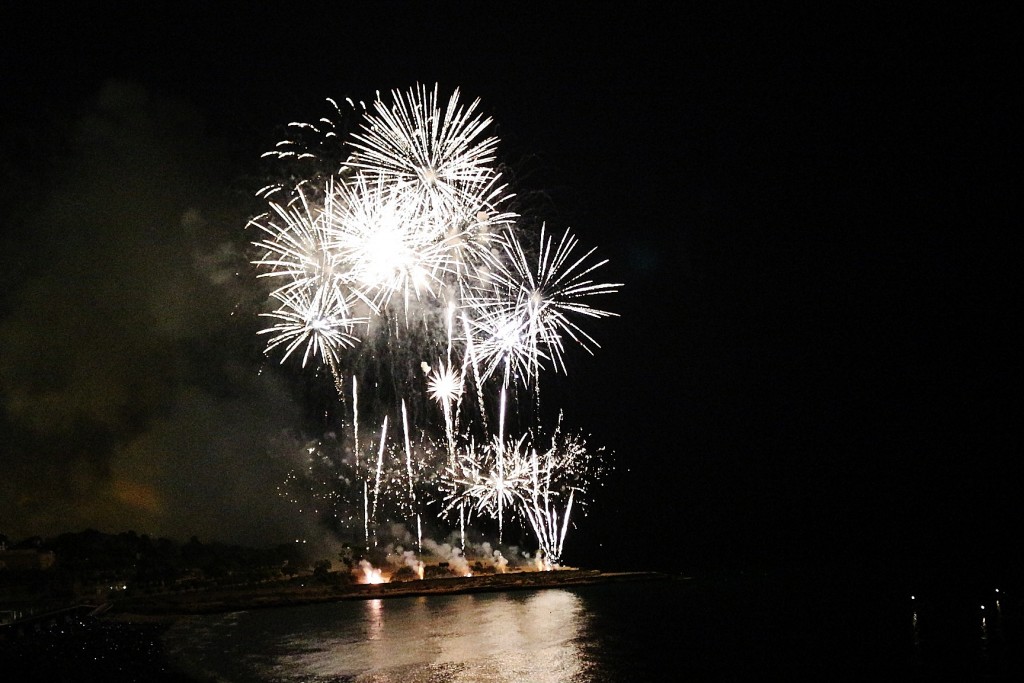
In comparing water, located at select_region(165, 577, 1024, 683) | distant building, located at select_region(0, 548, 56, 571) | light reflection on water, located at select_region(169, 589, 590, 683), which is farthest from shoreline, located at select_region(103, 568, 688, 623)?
distant building, located at select_region(0, 548, 56, 571)

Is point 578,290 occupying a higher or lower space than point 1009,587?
higher

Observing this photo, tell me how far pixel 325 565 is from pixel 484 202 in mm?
54353

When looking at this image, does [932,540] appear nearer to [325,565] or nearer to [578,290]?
[325,565]

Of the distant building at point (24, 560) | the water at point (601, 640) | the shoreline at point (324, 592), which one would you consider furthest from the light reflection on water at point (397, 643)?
the distant building at point (24, 560)

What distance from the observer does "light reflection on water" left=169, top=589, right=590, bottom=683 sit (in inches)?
906

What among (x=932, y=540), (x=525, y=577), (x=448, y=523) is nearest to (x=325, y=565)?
(x=525, y=577)

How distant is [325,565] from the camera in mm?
67500

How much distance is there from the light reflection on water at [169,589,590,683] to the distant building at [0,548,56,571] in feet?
77.1

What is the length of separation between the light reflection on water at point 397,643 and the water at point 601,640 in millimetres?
72

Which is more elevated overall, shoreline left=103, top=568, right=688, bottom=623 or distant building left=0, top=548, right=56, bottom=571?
distant building left=0, top=548, right=56, bottom=571

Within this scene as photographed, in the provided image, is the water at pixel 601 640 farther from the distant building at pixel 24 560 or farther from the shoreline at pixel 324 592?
the distant building at pixel 24 560

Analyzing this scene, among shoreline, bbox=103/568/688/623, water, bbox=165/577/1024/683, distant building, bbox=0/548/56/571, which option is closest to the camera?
water, bbox=165/577/1024/683

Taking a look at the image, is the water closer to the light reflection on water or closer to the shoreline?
the light reflection on water

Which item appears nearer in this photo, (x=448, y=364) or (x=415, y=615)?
(x=448, y=364)
